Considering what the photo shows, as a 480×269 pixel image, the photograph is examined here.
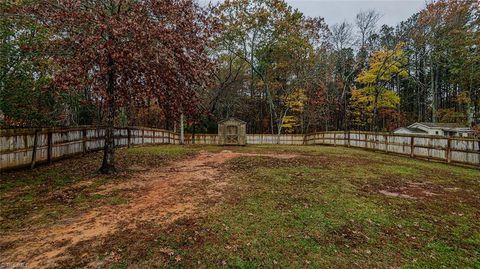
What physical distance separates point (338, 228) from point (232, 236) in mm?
1971

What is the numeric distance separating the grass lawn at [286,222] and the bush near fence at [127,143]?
30.0 inches

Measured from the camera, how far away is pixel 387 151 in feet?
52.2

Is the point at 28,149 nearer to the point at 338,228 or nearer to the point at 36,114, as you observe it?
the point at 36,114

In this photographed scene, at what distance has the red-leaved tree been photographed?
6566 millimetres

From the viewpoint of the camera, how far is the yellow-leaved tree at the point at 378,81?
24844 mm

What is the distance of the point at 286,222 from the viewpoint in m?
4.82

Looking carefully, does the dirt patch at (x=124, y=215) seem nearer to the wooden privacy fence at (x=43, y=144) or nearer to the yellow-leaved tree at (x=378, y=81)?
the wooden privacy fence at (x=43, y=144)

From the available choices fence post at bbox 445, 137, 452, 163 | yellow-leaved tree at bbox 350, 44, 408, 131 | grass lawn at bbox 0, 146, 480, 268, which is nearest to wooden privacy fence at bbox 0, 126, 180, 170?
grass lawn at bbox 0, 146, 480, 268

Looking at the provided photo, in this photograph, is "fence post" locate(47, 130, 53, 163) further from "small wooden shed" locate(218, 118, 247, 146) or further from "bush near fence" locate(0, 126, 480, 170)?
"small wooden shed" locate(218, 118, 247, 146)

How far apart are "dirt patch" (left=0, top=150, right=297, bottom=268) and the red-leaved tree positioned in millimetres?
2135

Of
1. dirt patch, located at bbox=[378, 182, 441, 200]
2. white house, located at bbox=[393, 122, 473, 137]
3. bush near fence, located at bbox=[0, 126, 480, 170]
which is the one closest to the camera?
dirt patch, located at bbox=[378, 182, 441, 200]

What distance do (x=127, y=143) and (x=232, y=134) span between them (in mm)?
8687

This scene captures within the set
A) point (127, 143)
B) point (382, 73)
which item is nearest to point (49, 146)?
point (127, 143)

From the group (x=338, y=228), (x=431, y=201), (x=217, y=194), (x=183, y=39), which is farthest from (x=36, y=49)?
(x=431, y=201)
